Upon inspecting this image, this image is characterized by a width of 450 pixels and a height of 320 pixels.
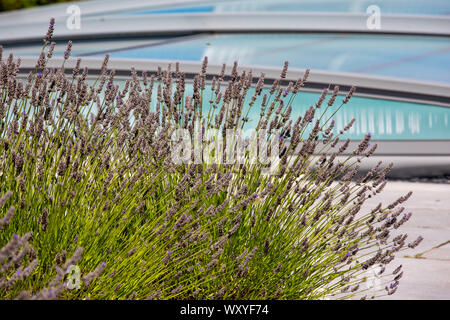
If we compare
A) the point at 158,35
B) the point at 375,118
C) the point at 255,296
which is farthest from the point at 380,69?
the point at 255,296

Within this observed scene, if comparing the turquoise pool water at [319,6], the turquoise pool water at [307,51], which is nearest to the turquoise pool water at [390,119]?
the turquoise pool water at [307,51]

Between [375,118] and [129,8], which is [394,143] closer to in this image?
[375,118]

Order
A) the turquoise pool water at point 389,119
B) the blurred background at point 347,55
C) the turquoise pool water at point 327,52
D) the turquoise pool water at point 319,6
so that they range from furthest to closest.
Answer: the turquoise pool water at point 319,6
the turquoise pool water at point 327,52
the turquoise pool water at point 389,119
the blurred background at point 347,55

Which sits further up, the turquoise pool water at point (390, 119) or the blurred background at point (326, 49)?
the blurred background at point (326, 49)

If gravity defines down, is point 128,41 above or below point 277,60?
above

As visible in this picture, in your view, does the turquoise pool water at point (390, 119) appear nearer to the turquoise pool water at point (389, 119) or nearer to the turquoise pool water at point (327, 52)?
the turquoise pool water at point (389, 119)

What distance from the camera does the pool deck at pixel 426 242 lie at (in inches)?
120

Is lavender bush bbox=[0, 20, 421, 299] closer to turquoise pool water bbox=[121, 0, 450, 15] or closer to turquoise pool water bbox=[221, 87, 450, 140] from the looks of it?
turquoise pool water bbox=[221, 87, 450, 140]

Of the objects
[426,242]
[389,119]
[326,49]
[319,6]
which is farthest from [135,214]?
[319,6]

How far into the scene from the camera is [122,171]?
2.30 metres

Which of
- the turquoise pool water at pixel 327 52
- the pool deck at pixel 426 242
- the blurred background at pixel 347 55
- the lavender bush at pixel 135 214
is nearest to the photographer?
the lavender bush at pixel 135 214
